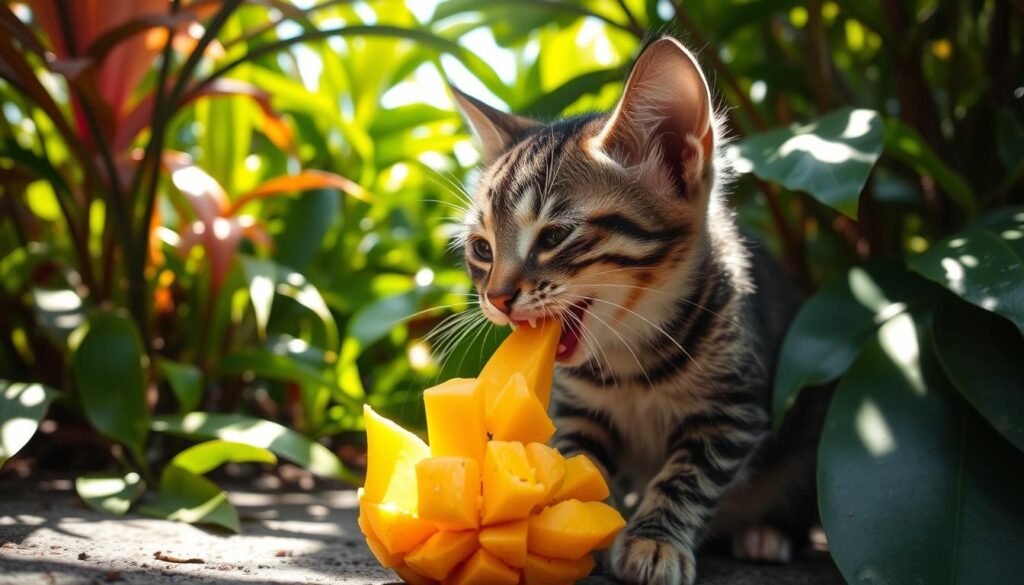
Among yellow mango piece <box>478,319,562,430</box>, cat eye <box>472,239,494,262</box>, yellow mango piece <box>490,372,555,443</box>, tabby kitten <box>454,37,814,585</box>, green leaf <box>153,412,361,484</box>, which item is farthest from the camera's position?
green leaf <box>153,412,361,484</box>

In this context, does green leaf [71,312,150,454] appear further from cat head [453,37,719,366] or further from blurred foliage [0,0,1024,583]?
cat head [453,37,719,366]

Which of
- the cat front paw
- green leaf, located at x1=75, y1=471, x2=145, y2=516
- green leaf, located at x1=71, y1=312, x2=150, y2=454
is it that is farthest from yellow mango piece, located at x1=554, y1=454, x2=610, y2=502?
green leaf, located at x1=71, y1=312, x2=150, y2=454

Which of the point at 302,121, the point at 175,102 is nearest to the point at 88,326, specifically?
the point at 175,102

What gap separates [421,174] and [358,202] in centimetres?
43

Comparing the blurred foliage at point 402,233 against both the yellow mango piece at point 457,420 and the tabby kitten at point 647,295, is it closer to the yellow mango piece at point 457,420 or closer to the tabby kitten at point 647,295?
the tabby kitten at point 647,295

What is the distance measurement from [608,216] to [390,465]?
2.11ft

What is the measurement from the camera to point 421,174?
3.65 meters

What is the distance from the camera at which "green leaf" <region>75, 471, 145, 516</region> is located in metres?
1.99

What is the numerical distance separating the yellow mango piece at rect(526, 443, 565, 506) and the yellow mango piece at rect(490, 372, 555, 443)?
3 centimetres

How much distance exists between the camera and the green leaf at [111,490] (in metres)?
1.99

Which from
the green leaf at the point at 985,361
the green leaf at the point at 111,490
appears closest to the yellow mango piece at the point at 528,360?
the green leaf at the point at 985,361

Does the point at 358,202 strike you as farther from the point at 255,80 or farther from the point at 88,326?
the point at 88,326

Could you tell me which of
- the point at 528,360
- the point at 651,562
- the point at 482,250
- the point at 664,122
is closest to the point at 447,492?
the point at 528,360

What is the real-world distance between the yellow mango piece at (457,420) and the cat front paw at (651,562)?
1.34 feet
